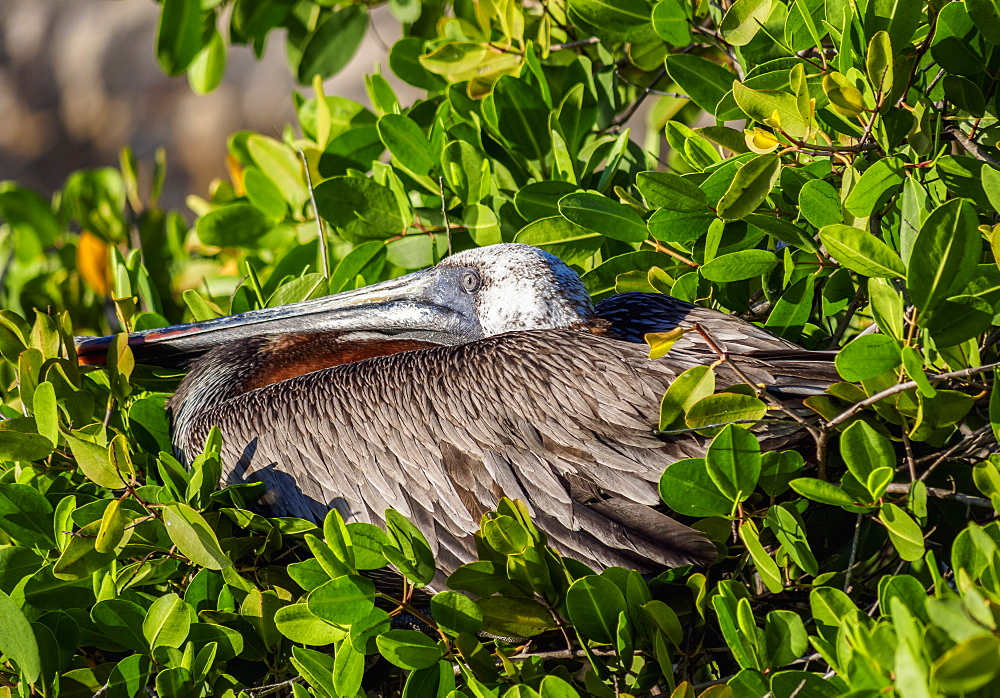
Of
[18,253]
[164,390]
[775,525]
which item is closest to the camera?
[775,525]

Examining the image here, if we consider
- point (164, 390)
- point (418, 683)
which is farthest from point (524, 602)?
point (164, 390)

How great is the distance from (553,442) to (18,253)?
3.26 m

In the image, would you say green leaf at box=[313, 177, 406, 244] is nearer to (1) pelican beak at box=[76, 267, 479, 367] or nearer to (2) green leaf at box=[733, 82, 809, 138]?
(1) pelican beak at box=[76, 267, 479, 367]

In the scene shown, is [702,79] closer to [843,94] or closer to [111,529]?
[843,94]

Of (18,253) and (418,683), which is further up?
(18,253)

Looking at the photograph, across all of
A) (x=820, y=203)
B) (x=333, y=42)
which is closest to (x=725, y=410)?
(x=820, y=203)

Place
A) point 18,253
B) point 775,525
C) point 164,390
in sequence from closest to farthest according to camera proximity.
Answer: point 775,525 → point 164,390 → point 18,253

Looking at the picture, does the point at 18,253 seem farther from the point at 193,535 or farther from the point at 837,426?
the point at 837,426

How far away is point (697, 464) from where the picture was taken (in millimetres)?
1807

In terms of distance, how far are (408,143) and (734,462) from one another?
1.71 metres

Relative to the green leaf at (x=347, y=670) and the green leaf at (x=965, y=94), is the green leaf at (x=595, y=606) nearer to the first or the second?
the green leaf at (x=347, y=670)

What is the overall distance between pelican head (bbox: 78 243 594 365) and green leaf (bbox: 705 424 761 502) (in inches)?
44.3

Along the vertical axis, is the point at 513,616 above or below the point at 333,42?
below

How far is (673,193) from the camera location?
2.25m
